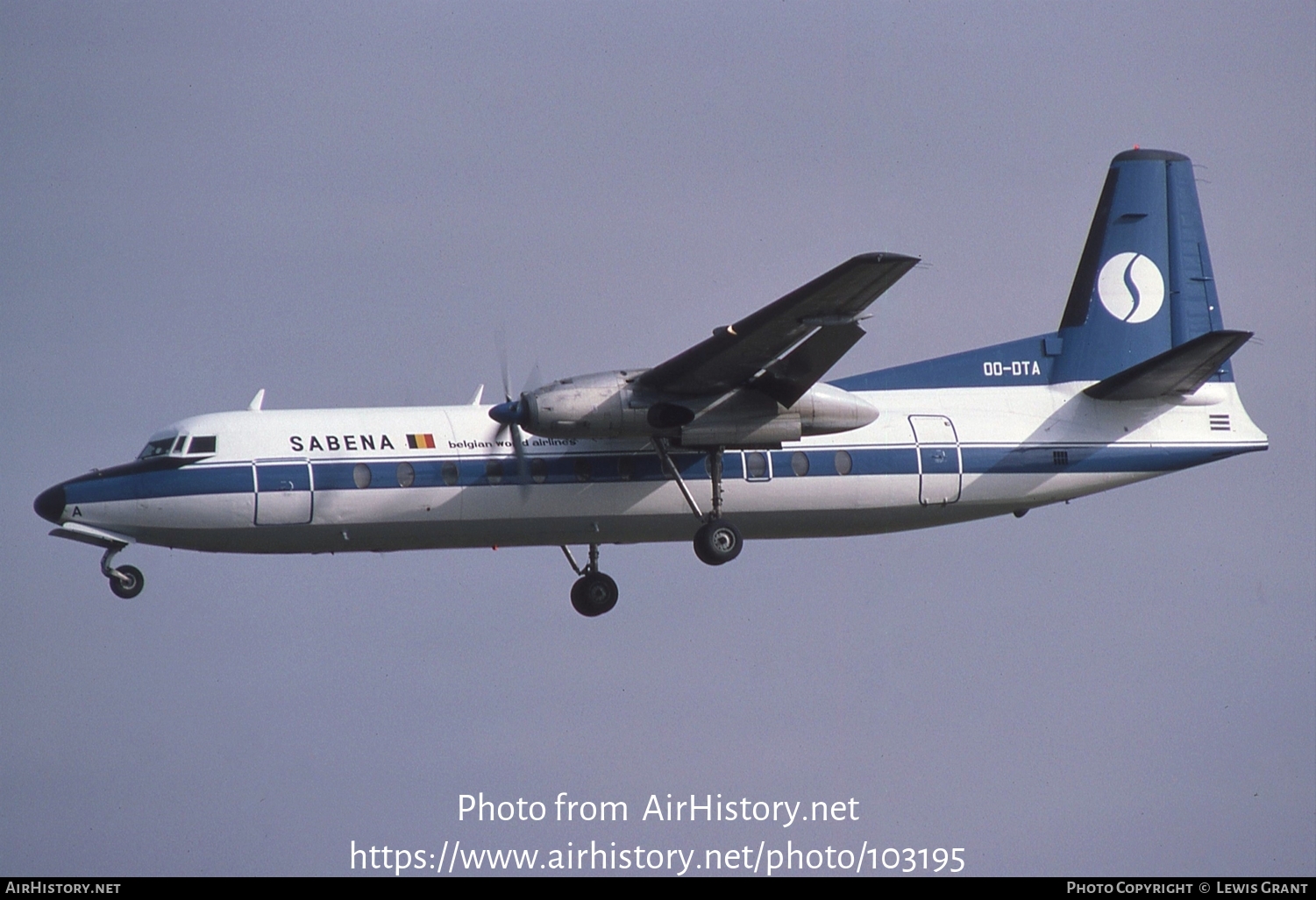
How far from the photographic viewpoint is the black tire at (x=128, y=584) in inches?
897

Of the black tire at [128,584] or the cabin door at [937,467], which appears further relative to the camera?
the cabin door at [937,467]

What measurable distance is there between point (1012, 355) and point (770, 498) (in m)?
4.44

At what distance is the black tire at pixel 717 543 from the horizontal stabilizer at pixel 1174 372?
5625 mm

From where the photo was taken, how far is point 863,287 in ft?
66.1

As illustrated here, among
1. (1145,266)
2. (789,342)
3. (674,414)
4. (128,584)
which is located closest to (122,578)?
(128,584)

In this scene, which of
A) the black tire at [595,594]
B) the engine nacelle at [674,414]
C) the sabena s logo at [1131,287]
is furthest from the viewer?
the sabena s logo at [1131,287]

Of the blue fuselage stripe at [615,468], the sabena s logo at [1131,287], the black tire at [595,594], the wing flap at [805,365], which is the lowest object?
the black tire at [595,594]

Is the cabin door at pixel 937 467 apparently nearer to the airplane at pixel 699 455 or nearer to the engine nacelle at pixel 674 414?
the airplane at pixel 699 455

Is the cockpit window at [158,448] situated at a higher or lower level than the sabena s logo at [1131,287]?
lower

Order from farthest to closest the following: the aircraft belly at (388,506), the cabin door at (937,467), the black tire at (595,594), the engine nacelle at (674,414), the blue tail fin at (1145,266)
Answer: the blue tail fin at (1145,266)
the black tire at (595,594)
the cabin door at (937,467)
the aircraft belly at (388,506)
the engine nacelle at (674,414)

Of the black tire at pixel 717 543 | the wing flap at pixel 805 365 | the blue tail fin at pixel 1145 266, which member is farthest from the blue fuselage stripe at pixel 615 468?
the blue tail fin at pixel 1145 266

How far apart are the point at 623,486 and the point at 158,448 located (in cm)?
596
